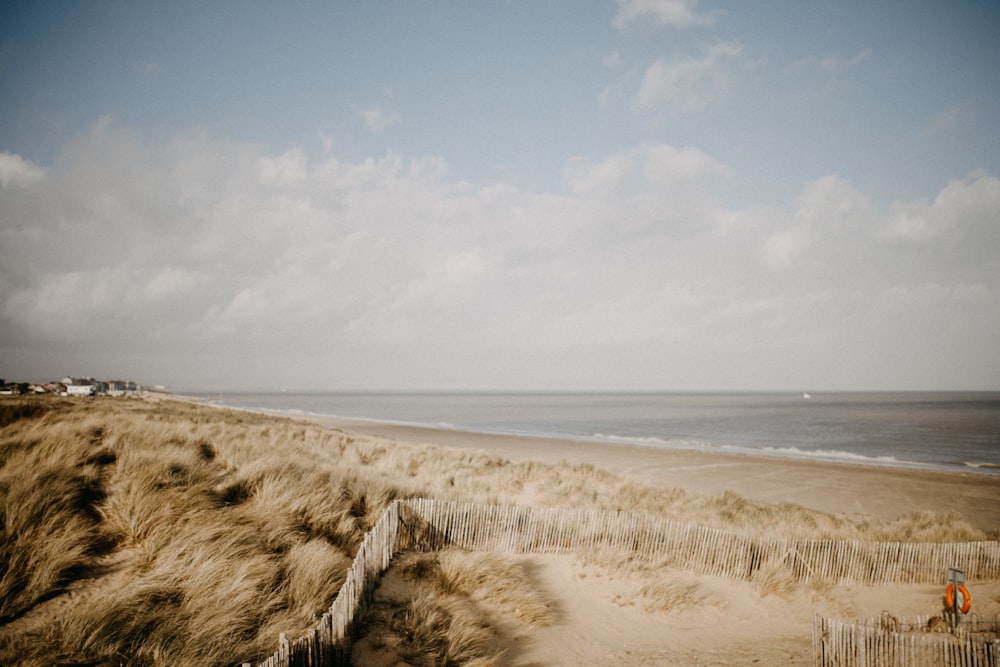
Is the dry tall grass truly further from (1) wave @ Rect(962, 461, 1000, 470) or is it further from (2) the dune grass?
(1) wave @ Rect(962, 461, 1000, 470)

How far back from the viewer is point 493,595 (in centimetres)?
707

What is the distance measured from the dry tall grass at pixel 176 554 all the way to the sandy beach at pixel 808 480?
1407cm

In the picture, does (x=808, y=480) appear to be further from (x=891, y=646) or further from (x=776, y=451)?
(x=891, y=646)

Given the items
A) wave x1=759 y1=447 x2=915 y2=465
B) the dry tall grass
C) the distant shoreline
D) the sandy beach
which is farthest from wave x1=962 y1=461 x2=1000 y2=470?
the dry tall grass

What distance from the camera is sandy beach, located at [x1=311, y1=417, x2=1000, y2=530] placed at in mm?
17469

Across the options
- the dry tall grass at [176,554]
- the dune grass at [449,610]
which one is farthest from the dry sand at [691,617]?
the dry tall grass at [176,554]

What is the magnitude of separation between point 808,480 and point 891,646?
19.5m

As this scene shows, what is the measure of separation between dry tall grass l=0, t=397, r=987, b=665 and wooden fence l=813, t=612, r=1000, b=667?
2549 millimetres

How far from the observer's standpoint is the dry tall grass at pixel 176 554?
3.92 meters

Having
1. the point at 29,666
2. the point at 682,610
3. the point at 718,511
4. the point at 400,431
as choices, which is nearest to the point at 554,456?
the point at 718,511

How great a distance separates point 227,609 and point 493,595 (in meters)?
3.88

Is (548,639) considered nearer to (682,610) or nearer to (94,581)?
(682,610)

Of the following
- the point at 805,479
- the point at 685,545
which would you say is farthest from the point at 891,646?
the point at 805,479

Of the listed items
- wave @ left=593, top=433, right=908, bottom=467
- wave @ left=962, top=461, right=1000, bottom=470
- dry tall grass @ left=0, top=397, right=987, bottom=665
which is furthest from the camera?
wave @ left=593, top=433, right=908, bottom=467
